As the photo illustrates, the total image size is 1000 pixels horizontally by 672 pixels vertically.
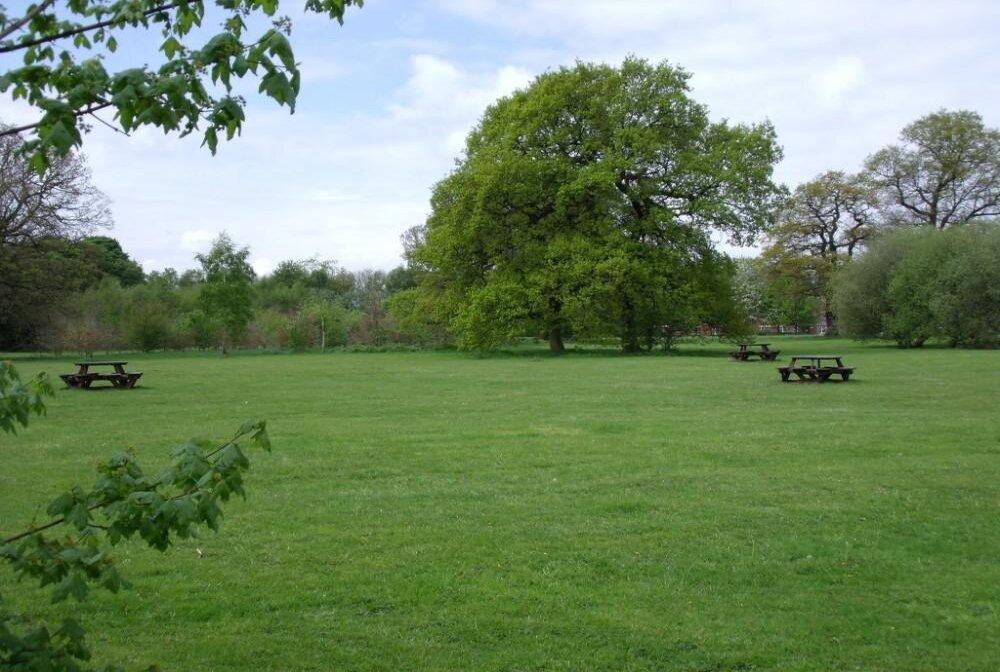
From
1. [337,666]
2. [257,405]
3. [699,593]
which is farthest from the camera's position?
[257,405]

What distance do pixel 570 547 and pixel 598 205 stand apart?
124ft

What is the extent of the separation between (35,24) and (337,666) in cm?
361

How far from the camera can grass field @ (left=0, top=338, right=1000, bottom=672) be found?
16.3 feet

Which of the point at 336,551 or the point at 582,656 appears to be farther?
the point at 336,551

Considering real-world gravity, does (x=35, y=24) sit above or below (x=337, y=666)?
above

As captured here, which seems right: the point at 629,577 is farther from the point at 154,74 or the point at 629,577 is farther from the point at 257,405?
the point at 257,405

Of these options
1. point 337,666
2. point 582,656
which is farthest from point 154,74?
point 582,656

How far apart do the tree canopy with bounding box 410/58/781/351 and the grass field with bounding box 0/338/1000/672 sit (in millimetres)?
27134

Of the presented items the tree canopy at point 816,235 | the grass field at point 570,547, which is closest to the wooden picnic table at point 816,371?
the grass field at point 570,547

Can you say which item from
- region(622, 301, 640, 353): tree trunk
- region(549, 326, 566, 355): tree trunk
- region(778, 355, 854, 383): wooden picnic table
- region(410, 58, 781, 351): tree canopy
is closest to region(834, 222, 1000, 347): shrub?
region(410, 58, 781, 351): tree canopy

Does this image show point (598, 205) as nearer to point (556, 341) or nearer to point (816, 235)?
point (556, 341)

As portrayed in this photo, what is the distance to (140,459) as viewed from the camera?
36.1 feet

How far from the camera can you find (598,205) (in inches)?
1702

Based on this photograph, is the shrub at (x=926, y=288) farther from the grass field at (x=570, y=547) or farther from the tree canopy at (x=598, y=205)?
the grass field at (x=570, y=547)
